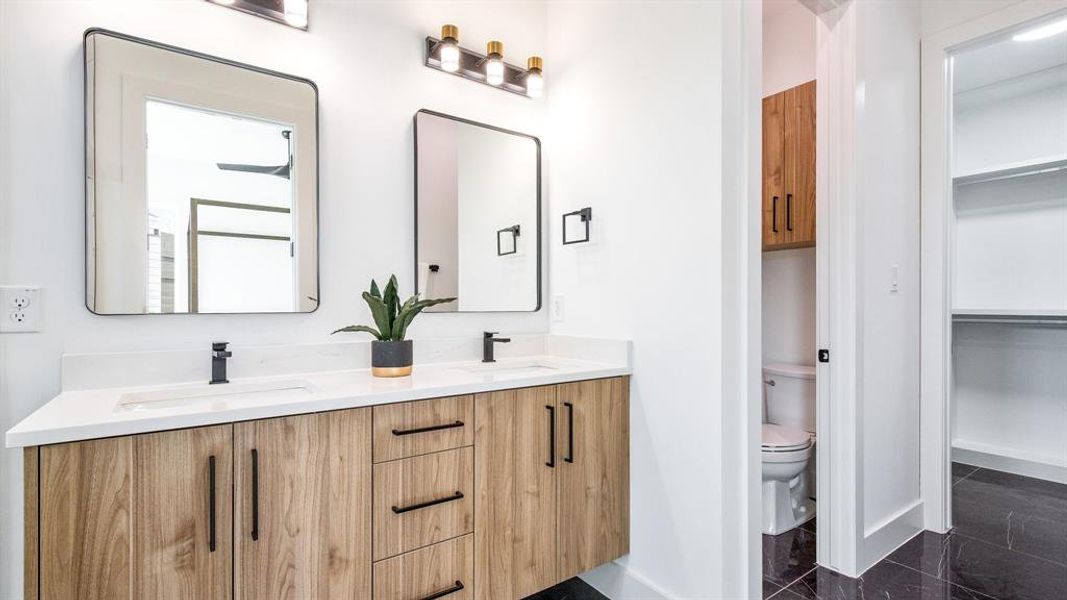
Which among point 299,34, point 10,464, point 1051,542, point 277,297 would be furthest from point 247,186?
point 1051,542

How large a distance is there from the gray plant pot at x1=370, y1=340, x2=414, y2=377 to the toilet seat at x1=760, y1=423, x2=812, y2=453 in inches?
63.3

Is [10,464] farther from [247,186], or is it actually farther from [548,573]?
[548,573]

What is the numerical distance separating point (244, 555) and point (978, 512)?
324 cm

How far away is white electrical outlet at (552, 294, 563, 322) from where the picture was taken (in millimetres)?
2211

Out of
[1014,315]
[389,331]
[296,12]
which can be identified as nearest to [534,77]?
[296,12]

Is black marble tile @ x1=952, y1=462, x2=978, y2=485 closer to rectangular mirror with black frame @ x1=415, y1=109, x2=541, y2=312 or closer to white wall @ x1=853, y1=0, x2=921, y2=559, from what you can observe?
white wall @ x1=853, y1=0, x2=921, y2=559

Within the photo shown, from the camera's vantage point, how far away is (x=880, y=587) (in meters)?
1.87

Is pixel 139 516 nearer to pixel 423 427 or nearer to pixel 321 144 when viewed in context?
pixel 423 427

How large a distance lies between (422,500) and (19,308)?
117cm

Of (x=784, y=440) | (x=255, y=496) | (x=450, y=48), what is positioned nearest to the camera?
(x=255, y=496)

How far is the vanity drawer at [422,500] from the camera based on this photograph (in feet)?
4.34

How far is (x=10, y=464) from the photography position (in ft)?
4.32

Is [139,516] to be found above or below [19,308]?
below

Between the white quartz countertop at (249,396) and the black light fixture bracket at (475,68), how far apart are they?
119 cm
